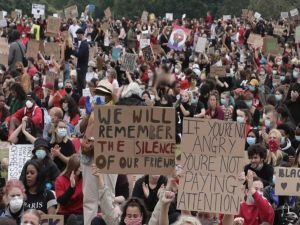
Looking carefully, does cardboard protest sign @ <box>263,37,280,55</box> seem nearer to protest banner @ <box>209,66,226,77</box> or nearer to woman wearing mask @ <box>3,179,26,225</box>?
protest banner @ <box>209,66,226,77</box>

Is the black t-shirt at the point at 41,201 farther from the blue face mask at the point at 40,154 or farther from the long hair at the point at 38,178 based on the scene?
the blue face mask at the point at 40,154

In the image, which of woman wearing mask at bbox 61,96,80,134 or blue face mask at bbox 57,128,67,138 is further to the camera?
woman wearing mask at bbox 61,96,80,134

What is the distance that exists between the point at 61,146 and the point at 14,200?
11.2 ft

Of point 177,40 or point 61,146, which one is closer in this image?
point 61,146

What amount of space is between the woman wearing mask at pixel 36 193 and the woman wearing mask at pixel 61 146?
6.51 ft

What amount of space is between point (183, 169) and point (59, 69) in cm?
1318

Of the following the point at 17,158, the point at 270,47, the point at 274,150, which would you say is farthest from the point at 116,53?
the point at 17,158

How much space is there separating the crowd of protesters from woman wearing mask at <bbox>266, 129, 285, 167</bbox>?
1cm

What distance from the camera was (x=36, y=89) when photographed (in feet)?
62.6

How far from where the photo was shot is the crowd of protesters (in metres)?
9.28

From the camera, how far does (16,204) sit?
30.4 feet

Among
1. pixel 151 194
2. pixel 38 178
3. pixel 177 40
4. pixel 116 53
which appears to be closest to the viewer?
pixel 151 194

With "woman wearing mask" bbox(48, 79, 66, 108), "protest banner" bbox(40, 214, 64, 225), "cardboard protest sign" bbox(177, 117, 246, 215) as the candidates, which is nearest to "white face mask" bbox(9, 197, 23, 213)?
"protest banner" bbox(40, 214, 64, 225)

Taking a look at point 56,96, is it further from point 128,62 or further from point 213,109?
point 128,62
